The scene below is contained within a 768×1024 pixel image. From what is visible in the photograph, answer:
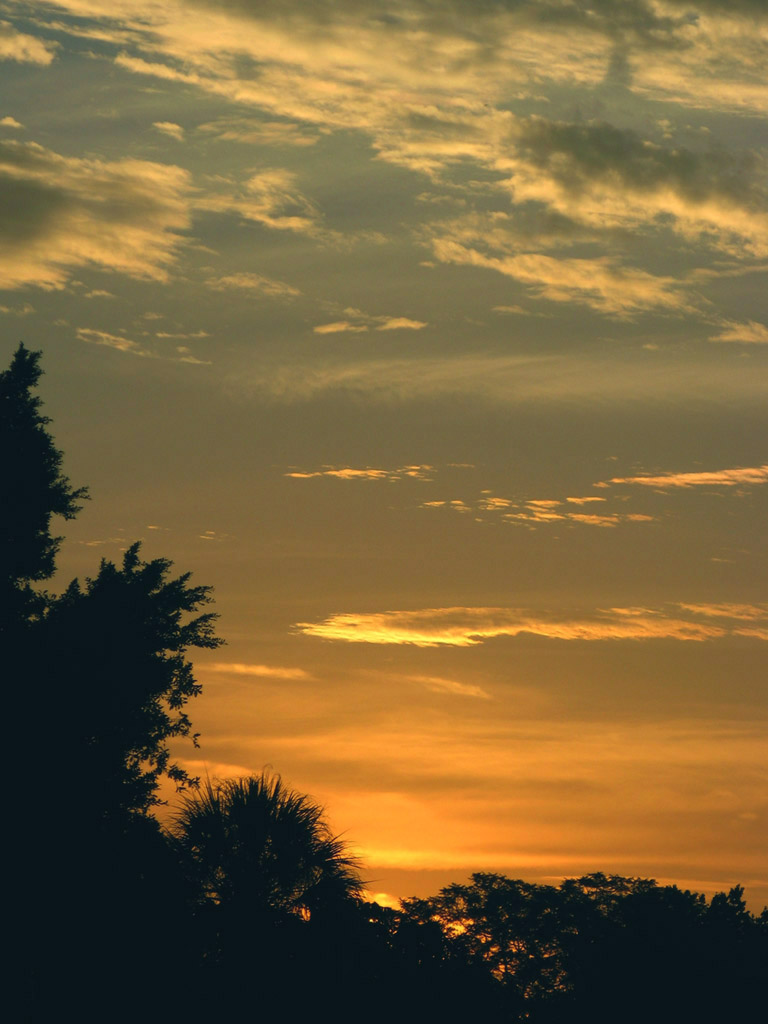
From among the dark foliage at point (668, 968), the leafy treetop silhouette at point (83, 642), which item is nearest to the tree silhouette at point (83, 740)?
the leafy treetop silhouette at point (83, 642)

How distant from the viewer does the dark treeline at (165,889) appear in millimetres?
25828

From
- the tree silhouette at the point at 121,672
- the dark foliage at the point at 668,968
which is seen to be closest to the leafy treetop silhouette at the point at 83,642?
the tree silhouette at the point at 121,672

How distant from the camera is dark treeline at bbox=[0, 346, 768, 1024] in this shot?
84.7ft

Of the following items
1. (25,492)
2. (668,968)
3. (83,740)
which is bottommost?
(668,968)

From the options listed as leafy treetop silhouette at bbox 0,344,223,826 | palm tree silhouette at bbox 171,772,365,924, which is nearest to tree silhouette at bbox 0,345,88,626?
leafy treetop silhouette at bbox 0,344,223,826

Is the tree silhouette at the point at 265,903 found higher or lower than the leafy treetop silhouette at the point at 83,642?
lower

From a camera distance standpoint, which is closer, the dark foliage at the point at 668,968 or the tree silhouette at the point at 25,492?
the dark foliage at the point at 668,968

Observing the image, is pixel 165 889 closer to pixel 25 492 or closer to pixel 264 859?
pixel 264 859

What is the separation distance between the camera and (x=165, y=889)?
26375mm

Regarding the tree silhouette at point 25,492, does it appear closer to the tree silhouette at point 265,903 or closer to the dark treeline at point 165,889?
the dark treeline at point 165,889

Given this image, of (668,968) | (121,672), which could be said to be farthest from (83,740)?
(668,968)

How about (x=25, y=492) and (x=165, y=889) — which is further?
(x=25, y=492)

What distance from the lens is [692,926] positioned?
3259cm

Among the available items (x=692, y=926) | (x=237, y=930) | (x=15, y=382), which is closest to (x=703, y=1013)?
(x=692, y=926)
